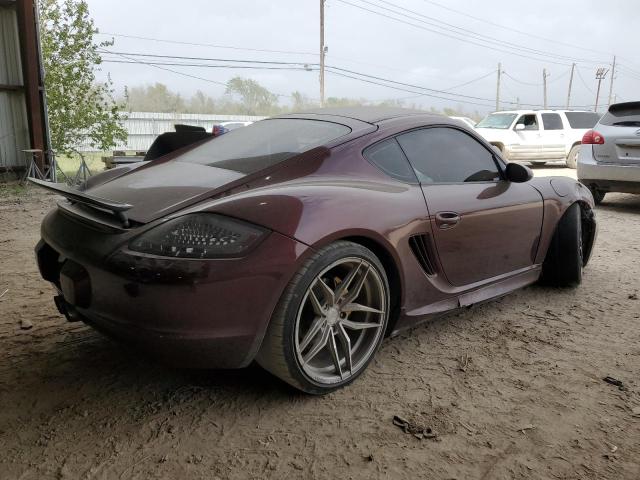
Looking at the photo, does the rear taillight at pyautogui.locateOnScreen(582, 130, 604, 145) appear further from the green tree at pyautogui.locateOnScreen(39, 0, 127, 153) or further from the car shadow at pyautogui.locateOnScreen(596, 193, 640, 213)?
the green tree at pyautogui.locateOnScreen(39, 0, 127, 153)

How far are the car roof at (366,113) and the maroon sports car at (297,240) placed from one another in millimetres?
26

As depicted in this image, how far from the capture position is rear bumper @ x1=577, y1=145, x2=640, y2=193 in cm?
690

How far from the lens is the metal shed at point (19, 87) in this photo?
9.28 meters

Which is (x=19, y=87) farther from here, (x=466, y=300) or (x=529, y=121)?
(x=529, y=121)

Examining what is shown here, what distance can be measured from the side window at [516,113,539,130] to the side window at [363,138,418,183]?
533 inches

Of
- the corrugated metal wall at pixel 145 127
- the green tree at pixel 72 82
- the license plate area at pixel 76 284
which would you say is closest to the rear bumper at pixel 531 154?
the green tree at pixel 72 82

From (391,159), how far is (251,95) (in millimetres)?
63091

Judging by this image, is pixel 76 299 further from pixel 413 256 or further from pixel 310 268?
pixel 413 256

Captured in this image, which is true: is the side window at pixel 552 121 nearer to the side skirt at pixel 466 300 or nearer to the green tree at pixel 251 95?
the side skirt at pixel 466 300

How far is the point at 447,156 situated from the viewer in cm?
298

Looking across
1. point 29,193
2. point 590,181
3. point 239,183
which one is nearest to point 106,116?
point 29,193

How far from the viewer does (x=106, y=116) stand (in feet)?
40.1

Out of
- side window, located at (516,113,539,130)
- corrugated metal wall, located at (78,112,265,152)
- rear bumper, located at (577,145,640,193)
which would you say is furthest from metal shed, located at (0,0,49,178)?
corrugated metal wall, located at (78,112,265,152)

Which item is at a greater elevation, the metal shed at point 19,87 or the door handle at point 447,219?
the metal shed at point 19,87
